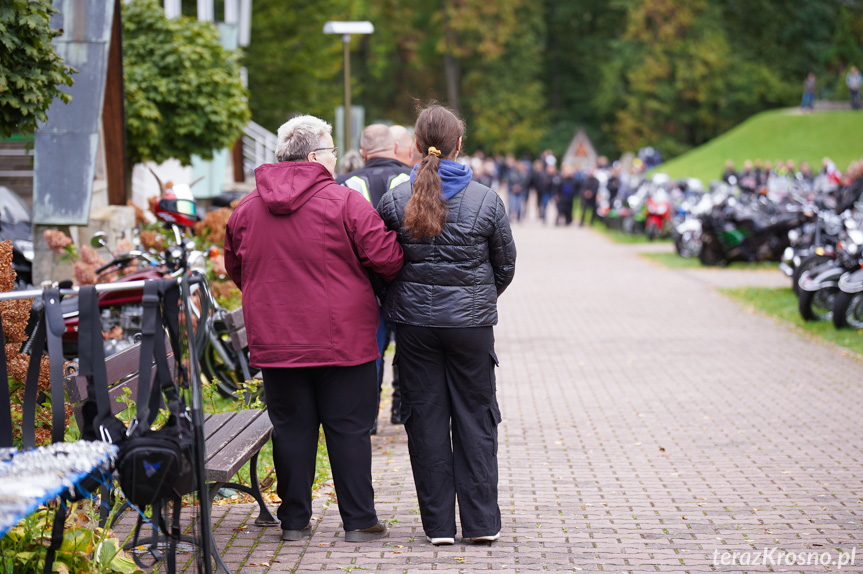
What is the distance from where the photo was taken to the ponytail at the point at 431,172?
14.5 feet

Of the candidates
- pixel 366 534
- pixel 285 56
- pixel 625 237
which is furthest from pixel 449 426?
pixel 285 56

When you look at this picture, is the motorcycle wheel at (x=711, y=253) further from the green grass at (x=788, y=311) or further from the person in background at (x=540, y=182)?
the person in background at (x=540, y=182)

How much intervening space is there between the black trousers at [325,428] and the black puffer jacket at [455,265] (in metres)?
0.39

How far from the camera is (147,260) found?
7.92 m

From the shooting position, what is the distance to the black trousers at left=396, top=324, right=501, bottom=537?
4590 mm

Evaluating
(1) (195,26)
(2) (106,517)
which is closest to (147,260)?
(2) (106,517)

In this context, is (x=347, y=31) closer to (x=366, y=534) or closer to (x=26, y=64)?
(x=26, y=64)

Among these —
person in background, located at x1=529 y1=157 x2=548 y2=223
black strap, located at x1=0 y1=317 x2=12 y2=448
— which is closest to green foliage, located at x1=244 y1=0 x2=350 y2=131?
person in background, located at x1=529 y1=157 x2=548 y2=223

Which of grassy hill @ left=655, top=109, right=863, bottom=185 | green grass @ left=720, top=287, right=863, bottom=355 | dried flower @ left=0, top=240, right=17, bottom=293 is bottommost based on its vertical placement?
green grass @ left=720, top=287, right=863, bottom=355

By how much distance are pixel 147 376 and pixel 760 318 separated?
10779mm

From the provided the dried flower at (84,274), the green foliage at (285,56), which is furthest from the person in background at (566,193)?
the dried flower at (84,274)

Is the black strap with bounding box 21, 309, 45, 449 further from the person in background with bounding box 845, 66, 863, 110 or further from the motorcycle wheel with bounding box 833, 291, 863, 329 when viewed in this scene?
the person in background with bounding box 845, 66, 863, 110

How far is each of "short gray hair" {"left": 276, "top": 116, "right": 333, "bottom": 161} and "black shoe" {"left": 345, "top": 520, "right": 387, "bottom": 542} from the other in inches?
65.0

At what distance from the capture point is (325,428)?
4.59 meters
